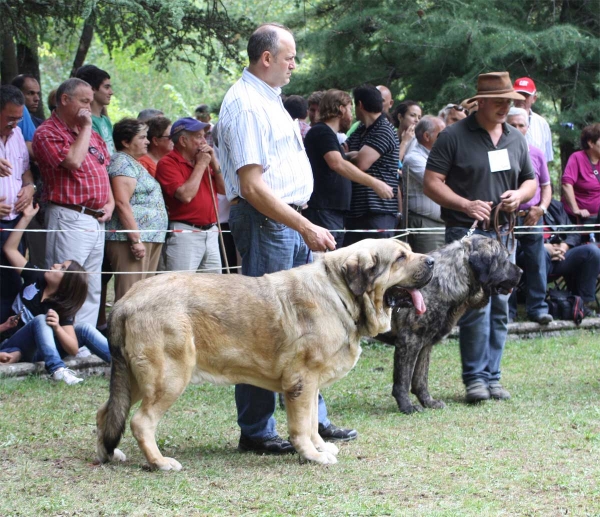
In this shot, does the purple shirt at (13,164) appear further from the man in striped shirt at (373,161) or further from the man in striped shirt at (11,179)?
the man in striped shirt at (373,161)

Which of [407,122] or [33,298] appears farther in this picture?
[407,122]

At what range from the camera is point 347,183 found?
9367 mm

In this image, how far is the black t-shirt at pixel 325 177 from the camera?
30.3ft

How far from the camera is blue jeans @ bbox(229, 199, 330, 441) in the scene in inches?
223

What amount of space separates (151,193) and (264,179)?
149 inches

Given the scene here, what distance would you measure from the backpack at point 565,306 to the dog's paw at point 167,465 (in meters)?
7.26

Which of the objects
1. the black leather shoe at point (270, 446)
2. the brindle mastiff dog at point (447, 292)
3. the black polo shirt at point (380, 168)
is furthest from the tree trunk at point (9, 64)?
the black leather shoe at point (270, 446)

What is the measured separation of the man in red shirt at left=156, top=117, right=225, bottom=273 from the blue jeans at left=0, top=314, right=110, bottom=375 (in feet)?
4.33

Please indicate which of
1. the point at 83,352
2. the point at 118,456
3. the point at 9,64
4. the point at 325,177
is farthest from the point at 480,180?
the point at 9,64

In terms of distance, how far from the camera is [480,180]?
744 cm

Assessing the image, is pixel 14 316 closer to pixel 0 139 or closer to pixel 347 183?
pixel 0 139

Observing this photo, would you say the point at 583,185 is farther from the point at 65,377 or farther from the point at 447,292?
the point at 65,377

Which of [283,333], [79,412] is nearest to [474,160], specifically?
[283,333]

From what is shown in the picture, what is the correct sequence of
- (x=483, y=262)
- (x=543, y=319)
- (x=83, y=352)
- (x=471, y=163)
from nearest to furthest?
1. (x=483, y=262)
2. (x=471, y=163)
3. (x=83, y=352)
4. (x=543, y=319)
